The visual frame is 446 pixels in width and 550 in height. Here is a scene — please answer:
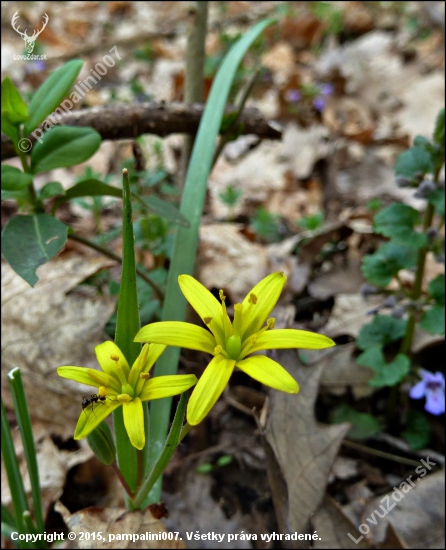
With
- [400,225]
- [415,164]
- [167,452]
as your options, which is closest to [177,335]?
[167,452]

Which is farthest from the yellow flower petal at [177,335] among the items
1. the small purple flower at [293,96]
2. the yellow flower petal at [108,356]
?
the small purple flower at [293,96]

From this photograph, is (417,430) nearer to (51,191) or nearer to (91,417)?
(91,417)

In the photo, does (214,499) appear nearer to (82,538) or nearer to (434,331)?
(82,538)

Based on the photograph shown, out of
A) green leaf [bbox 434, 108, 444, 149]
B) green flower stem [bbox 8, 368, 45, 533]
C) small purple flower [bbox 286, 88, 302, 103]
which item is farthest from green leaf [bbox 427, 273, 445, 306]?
small purple flower [bbox 286, 88, 302, 103]

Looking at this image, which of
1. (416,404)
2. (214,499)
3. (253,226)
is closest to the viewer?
(214,499)

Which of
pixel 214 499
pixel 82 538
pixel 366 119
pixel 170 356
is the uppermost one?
pixel 366 119

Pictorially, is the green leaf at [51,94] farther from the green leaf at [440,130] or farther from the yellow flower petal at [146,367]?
the green leaf at [440,130]

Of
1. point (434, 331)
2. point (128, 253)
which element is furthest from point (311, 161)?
point (128, 253)
